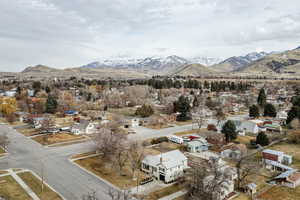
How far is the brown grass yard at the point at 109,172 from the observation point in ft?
71.8

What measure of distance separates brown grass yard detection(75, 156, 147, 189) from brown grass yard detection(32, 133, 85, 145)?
1048 centimetres

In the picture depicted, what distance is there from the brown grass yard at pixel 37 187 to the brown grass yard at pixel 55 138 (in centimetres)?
1179

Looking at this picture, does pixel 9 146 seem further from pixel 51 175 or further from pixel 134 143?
pixel 134 143

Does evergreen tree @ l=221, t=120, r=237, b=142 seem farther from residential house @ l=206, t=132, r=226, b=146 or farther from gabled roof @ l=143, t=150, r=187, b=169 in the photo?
gabled roof @ l=143, t=150, r=187, b=169

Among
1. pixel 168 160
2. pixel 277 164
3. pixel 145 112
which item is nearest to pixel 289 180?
pixel 277 164

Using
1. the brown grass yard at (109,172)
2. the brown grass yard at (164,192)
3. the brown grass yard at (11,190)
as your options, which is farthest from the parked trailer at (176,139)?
the brown grass yard at (11,190)

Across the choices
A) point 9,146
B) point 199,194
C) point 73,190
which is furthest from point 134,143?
point 9,146

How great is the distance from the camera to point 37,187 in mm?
20656

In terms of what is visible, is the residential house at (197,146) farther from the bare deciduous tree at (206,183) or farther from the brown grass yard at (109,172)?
the bare deciduous tree at (206,183)

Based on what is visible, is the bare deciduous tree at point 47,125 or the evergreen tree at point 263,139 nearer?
the evergreen tree at point 263,139

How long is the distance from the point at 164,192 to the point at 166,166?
2768 millimetres

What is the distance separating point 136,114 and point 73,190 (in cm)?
3891

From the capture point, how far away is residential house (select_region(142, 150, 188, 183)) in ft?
74.2

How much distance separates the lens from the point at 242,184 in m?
22.1
